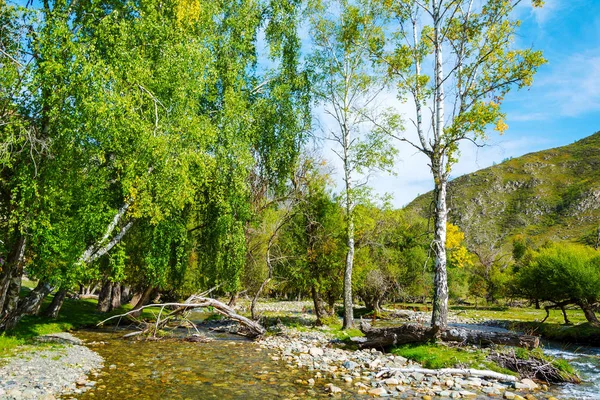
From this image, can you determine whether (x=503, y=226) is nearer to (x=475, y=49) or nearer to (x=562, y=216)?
(x=562, y=216)

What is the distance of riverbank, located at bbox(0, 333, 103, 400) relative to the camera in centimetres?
1027

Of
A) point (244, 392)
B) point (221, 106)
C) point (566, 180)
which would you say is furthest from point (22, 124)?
point (566, 180)

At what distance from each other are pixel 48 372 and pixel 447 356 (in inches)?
520

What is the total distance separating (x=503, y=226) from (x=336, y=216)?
161534 millimetres

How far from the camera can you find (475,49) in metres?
17.9

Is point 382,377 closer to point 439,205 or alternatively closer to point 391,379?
point 391,379

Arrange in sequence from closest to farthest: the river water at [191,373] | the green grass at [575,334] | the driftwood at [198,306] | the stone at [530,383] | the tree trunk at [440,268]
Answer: the river water at [191,373], the stone at [530,383], the tree trunk at [440,268], the driftwood at [198,306], the green grass at [575,334]

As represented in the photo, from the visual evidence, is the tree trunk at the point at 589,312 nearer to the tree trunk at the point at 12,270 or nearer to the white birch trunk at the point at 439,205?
the white birch trunk at the point at 439,205

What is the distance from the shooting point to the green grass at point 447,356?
1410cm

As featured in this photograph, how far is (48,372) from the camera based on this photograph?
12.4 meters

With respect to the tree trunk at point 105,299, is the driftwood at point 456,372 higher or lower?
lower

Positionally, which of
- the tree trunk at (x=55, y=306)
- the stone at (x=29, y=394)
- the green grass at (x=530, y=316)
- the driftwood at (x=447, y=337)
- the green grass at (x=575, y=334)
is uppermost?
the tree trunk at (x=55, y=306)

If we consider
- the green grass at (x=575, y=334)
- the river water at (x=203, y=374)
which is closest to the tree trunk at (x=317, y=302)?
the river water at (x=203, y=374)

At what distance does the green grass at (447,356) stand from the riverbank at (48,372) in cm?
1120
